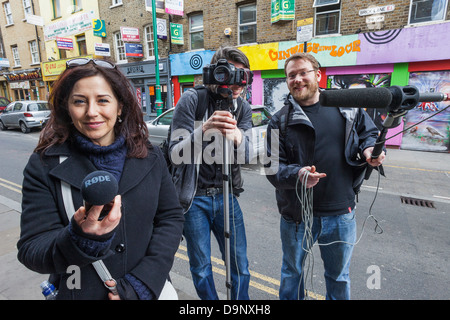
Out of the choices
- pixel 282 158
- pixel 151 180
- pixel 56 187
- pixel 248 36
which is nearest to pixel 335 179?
pixel 282 158

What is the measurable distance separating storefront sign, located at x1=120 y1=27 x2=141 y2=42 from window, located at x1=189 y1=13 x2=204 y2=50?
3055 mm

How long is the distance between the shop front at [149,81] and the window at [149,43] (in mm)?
467

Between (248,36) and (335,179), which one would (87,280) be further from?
(248,36)

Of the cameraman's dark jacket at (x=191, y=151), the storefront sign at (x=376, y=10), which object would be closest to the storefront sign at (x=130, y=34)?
the storefront sign at (x=376, y=10)

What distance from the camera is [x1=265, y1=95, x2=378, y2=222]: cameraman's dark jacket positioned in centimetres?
186

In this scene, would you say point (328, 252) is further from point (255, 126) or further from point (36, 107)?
point (36, 107)

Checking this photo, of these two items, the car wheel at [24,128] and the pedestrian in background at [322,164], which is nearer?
the pedestrian in background at [322,164]

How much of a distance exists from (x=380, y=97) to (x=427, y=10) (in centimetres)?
→ 947

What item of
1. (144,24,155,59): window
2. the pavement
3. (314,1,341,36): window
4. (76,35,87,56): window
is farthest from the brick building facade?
the pavement

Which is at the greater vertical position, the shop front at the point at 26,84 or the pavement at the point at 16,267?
the shop front at the point at 26,84

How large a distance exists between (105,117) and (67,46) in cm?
1907

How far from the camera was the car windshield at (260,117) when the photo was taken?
22.3ft

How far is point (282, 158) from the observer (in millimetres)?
1998

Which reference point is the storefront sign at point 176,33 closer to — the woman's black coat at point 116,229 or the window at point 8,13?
the woman's black coat at point 116,229
